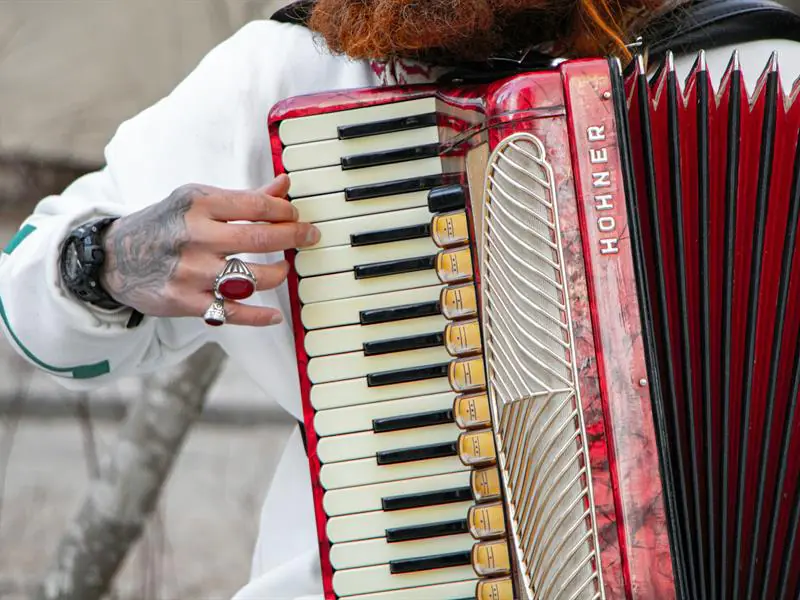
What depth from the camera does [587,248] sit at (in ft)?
3.67

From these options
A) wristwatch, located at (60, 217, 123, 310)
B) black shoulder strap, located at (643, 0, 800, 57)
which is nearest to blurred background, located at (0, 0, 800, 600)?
wristwatch, located at (60, 217, 123, 310)

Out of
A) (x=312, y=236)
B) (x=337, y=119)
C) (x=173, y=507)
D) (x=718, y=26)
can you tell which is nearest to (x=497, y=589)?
(x=312, y=236)

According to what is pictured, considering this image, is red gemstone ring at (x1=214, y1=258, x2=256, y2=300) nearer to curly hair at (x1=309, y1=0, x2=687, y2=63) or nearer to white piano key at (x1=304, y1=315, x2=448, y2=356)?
white piano key at (x1=304, y1=315, x2=448, y2=356)

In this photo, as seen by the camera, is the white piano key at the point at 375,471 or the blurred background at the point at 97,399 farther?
the blurred background at the point at 97,399

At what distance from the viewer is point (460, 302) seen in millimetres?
1287

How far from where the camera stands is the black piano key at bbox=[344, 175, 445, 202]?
4.47 feet

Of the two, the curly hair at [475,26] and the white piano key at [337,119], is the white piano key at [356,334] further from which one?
the curly hair at [475,26]

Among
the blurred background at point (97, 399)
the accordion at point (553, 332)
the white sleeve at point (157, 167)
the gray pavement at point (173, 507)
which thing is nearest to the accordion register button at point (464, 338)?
the accordion at point (553, 332)

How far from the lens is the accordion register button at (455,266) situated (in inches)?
50.5

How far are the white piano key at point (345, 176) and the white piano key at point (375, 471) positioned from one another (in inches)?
13.8

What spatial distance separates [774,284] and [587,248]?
0.84ft

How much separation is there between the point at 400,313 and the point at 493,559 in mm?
321

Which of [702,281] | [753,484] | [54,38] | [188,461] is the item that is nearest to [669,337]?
[702,281]

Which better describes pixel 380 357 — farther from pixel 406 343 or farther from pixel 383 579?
pixel 383 579
